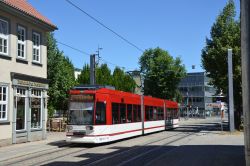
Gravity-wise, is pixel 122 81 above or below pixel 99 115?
above

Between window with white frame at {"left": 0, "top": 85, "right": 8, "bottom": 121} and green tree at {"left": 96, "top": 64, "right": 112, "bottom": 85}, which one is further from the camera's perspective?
green tree at {"left": 96, "top": 64, "right": 112, "bottom": 85}

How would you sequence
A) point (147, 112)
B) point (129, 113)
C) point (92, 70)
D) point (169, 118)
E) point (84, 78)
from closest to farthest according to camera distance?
point (129, 113) < point (147, 112) < point (92, 70) < point (169, 118) < point (84, 78)

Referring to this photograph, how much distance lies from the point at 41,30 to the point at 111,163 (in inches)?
524

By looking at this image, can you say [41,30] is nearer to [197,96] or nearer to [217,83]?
[217,83]

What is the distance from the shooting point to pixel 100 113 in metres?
21.5

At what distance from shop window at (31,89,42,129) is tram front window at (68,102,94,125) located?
3515mm

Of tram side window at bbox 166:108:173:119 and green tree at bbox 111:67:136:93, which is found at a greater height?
green tree at bbox 111:67:136:93

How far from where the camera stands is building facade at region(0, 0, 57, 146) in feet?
70.5

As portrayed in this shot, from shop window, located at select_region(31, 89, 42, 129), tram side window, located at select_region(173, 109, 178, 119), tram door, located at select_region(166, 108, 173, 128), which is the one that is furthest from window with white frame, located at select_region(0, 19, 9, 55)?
tram side window, located at select_region(173, 109, 178, 119)

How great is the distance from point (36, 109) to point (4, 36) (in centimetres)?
499

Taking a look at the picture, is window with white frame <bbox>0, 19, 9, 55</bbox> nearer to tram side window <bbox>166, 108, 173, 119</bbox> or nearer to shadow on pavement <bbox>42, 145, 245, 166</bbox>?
shadow on pavement <bbox>42, 145, 245, 166</bbox>

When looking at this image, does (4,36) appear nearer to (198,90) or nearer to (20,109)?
(20,109)

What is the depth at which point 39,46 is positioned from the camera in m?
25.4

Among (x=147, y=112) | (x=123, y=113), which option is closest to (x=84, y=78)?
(x=147, y=112)
